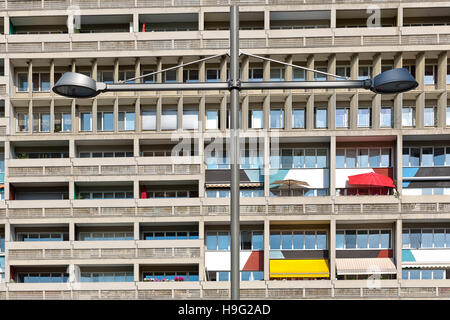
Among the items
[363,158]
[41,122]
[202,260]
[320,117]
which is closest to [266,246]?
[202,260]

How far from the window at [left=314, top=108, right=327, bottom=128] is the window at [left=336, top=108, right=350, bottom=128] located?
34.6 inches

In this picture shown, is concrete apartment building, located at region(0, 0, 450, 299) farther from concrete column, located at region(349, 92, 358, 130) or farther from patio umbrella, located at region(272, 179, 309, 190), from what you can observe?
patio umbrella, located at region(272, 179, 309, 190)

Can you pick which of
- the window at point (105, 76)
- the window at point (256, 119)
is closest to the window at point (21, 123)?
the window at point (105, 76)

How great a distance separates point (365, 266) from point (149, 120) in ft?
56.6

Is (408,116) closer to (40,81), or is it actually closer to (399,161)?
(399,161)

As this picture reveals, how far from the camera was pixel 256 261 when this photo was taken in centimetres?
3475

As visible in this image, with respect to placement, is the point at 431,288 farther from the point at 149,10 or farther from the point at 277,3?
the point at 149,10

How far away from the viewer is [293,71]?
3616cm

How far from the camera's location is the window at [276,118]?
118ft

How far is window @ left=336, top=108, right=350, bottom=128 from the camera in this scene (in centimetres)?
3631

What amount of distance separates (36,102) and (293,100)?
1727 cm

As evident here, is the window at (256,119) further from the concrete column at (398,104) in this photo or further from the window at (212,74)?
the concrete column at (398,104)

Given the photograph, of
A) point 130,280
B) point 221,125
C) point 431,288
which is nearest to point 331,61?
point 221,125
